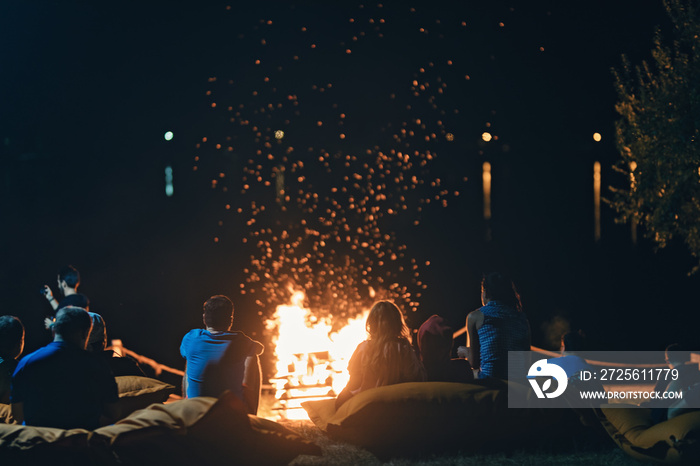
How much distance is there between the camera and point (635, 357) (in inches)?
720

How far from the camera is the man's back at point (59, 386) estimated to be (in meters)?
4.72

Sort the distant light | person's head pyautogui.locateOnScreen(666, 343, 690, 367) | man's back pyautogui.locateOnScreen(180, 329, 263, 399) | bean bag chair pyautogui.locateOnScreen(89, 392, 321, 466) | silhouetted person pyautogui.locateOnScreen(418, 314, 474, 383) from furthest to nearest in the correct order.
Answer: the distant light, silhouetted person pyautogui.locateOnScreen(418, 314, 474, 383), man's back pyautogui.locateOnScreen(180, 329, 263, 399), person's head pyautogui.locateOnScreen(666, 343, 690, 367), bean bag chair pyautogui.locateOnScreen(89, 392, 321, 466)

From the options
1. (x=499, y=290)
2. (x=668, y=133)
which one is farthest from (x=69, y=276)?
(x=668, y=133)

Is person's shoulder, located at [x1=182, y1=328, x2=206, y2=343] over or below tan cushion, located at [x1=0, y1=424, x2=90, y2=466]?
over

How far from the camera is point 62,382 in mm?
4719

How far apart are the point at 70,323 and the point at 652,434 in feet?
14.3

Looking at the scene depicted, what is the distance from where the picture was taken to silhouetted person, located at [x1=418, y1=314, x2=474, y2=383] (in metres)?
6.53

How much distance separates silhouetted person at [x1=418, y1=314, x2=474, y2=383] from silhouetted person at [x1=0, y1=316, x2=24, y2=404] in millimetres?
3371

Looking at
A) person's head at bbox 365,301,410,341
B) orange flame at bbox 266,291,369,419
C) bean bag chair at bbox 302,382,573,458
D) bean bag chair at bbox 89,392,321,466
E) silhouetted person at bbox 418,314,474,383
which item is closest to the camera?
bean bag chair at bbox 89,392,321,466

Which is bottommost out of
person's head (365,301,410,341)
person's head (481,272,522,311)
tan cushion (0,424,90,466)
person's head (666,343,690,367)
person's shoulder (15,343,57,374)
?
tan cushion (0,424,90,466)

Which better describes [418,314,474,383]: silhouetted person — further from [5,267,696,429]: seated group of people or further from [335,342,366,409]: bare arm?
[335,342,366,409]: bare arm

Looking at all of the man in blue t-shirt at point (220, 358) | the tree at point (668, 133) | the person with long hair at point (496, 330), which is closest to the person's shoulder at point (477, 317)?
the person with long hair at point (496, 330)

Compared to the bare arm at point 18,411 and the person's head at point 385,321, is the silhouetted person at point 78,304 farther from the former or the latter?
the person's head at point 385,321

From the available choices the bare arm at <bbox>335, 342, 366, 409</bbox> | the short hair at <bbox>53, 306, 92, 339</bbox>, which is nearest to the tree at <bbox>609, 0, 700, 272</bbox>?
the bare arm at <bbox>335, 342, 366, 409</bbox>
